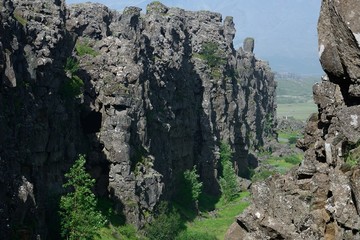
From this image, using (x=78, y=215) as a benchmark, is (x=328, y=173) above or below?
above

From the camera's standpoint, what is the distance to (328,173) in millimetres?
25922

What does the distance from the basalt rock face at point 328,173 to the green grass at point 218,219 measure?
6723 centimetres

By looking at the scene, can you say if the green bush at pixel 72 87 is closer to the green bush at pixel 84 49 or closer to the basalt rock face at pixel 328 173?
the green bush at pixel 84 49

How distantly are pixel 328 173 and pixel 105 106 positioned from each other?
6415cm

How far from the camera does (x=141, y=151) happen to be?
92125mm

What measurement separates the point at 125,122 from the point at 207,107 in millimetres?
51069

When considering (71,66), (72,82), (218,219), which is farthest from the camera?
(218,219)

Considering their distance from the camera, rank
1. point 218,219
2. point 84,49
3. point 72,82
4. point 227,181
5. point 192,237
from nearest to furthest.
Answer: point 72,82
point 192,237
point 84,49
point 218,219
point 227,181

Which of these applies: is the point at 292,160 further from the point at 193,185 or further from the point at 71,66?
the point at 71,66

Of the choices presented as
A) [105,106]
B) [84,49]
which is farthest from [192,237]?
[84,49]

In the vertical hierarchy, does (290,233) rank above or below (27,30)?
below

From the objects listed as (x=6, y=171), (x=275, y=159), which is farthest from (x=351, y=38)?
(x=275, y=159)

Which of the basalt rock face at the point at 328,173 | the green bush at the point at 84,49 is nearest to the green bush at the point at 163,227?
the green bush at the point at 84,49

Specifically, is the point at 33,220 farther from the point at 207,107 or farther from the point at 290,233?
the point at 207,107
